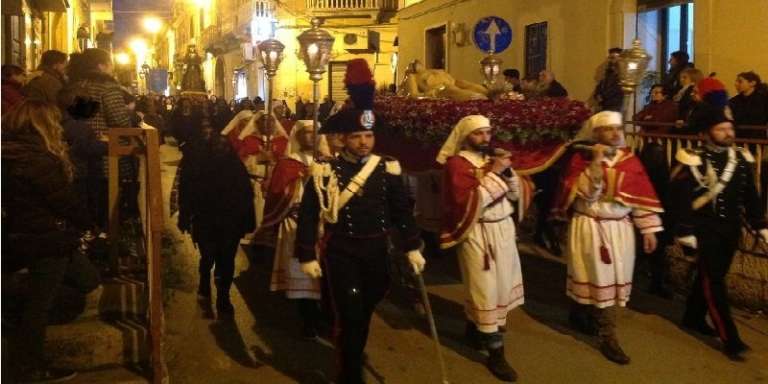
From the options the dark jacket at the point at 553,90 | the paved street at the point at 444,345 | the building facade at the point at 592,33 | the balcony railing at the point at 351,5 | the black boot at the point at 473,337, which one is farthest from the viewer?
the balcony railing at the point at 351,5

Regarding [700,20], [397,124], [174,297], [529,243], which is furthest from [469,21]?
[174,297]

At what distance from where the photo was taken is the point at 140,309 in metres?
6.70

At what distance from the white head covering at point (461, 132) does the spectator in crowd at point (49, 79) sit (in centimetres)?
361

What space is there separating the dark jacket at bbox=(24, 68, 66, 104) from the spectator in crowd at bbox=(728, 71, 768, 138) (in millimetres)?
6409

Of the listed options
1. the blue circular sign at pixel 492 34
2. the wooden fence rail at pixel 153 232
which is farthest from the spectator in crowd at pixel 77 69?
the blue circular sign at pixel 492 34

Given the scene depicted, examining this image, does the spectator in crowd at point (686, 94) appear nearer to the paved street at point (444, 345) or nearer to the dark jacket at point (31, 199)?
the paved street at point (444, 345)

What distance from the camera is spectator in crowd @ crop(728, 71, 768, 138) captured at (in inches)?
373

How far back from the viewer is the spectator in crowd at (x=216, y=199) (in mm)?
7738

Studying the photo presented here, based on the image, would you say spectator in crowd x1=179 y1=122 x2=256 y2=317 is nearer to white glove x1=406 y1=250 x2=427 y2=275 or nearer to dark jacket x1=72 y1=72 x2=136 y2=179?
dark jacket x1=72 y1=72 x2=136 y2=179

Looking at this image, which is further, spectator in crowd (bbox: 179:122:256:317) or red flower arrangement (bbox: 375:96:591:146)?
red flower arrangement (bbox: 375:96:591:146)

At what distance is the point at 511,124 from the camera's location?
7.98 meters

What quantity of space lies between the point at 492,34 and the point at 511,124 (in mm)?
4717

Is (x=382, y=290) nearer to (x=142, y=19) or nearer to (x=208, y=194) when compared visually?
(x=208, y=194)

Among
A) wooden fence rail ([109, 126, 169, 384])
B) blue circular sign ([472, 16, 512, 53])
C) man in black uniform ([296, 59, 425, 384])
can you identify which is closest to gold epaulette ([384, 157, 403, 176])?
man in black uniform ([296, 59, 425, 384])
